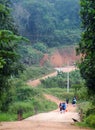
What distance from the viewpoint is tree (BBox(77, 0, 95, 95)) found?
20922mm

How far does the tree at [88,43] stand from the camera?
20922 mm

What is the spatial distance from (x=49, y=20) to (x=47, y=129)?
263ft

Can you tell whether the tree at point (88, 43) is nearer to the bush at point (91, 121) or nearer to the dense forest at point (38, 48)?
the dense forest at point (38, 48)

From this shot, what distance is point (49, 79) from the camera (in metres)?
69.8

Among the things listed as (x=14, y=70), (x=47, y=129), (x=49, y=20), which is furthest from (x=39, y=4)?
(x=47, y=129)

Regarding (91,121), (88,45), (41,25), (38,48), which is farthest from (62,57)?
(88,45)

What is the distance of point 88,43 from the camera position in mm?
21203

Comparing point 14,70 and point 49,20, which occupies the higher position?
point 49,20

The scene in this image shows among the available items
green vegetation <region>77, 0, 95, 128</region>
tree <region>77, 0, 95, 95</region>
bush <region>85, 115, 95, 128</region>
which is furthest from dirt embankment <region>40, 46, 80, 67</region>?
tree <region>77, 0, 95, 95</region>

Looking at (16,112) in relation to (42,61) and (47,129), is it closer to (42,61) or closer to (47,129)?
(47,129)

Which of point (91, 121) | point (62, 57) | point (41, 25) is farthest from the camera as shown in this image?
point (62, 57)

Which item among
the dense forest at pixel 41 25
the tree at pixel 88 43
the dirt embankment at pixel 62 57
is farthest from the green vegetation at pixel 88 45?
the dense forest at pixel 41 25

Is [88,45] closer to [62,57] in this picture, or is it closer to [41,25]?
[41,25]

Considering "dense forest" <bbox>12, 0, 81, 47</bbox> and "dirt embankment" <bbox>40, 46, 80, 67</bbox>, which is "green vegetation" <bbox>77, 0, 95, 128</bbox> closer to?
"dirt embankment" <bbox>40, 46, 80, 67</bbox>
